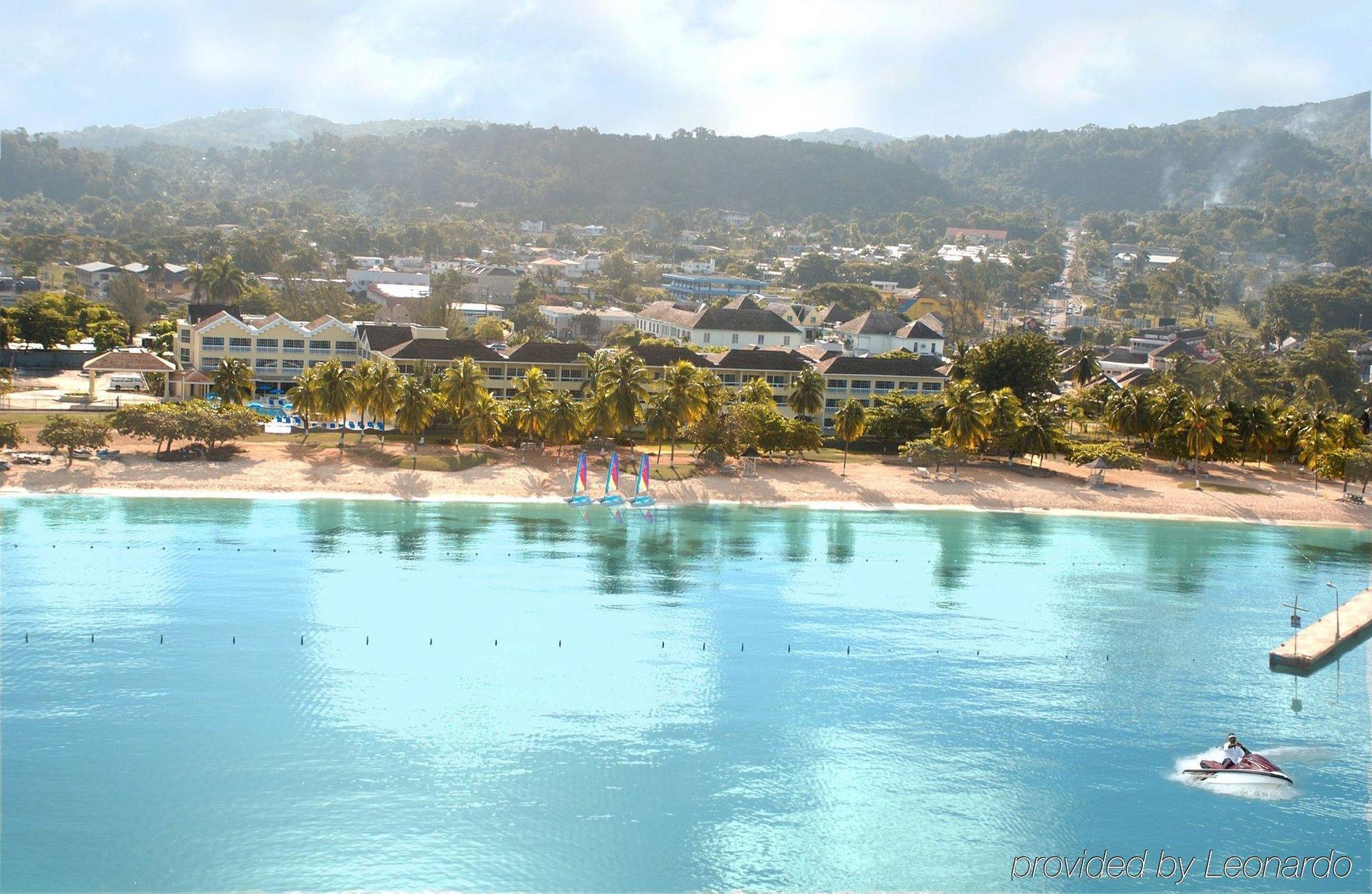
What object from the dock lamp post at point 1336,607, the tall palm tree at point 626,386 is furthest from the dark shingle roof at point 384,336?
the dock lamp post at point 1336,607

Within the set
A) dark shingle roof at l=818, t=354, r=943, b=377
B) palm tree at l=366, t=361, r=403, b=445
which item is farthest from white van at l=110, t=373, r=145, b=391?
dark shingle roof at l=818, t=354, r=943, b=377

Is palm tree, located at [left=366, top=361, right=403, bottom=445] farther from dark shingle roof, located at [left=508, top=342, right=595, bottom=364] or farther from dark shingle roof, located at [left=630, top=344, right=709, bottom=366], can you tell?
dark shingle roof, located at [left=630, top=344, right=709, bottom=366]

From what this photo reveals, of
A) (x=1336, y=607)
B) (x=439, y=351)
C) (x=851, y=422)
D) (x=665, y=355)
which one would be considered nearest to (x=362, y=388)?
(x=439, y=351)

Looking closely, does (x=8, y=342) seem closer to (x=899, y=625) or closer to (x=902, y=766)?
(x=899, y=625)

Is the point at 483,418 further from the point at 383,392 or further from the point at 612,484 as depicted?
the point at 612,484

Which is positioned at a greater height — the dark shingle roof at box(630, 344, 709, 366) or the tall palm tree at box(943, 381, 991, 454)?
the dark shingle roof at box(630, 344, 709, 366)

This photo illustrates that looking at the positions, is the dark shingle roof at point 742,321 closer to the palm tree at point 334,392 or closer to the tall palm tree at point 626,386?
the tall palm tree at point 626,386

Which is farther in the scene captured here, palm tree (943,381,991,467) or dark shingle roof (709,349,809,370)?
dark shingle roof (709,349,809,370)
